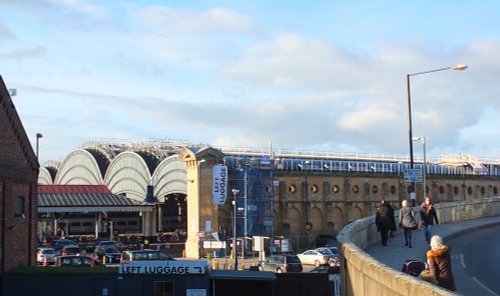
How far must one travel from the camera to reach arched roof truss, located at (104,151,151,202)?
83.2 metres

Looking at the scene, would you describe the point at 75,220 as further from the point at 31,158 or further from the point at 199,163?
the point at 31,158

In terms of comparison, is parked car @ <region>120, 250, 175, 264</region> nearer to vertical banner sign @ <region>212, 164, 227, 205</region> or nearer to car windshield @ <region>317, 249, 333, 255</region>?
car windshield @ <region>317, 249, 333, 255</region>

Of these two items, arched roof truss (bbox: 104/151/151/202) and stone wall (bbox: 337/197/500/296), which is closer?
stone wall (bbox: 337/197/500/296)

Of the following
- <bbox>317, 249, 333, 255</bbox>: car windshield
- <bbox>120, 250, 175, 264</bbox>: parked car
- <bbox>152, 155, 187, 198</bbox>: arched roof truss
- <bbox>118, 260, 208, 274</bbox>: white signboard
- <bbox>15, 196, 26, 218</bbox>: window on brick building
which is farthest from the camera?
<bbox>152, 155, 187, 198</bbox>: arched roof truss

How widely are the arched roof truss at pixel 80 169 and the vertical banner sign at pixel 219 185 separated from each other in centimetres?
3402

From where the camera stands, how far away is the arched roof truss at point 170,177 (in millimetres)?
78188

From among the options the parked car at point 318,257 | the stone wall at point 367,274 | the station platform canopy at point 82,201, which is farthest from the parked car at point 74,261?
the station platform canopy at point 82,201

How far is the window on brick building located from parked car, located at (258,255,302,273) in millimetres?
16943

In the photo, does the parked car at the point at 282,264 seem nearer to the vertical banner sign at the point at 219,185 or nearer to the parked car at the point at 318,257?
the parked car at the point at 318,257

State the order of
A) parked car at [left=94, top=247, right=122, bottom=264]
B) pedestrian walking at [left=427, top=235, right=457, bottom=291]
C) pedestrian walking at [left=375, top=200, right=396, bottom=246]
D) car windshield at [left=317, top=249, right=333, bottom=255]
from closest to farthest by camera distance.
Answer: pedestrian walking at [left=427, top=235, right=457, bottom=291] → pedestrian walking at [left=375, top=200, right=396, bottom=246] → car windshield at [left=317, top=249, right=333, bottom=255] → parked car at [left=94, top=247, right=122, bottom=264]

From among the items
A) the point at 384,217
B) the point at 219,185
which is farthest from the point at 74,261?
the point at 384,217

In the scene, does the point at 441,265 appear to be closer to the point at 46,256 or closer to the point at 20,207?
the point at 20,207

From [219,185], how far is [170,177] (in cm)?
1862

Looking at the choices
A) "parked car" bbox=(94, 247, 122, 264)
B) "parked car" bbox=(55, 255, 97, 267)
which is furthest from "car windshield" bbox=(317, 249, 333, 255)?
"parked car" bbox=(55, 255, 97, 267)
